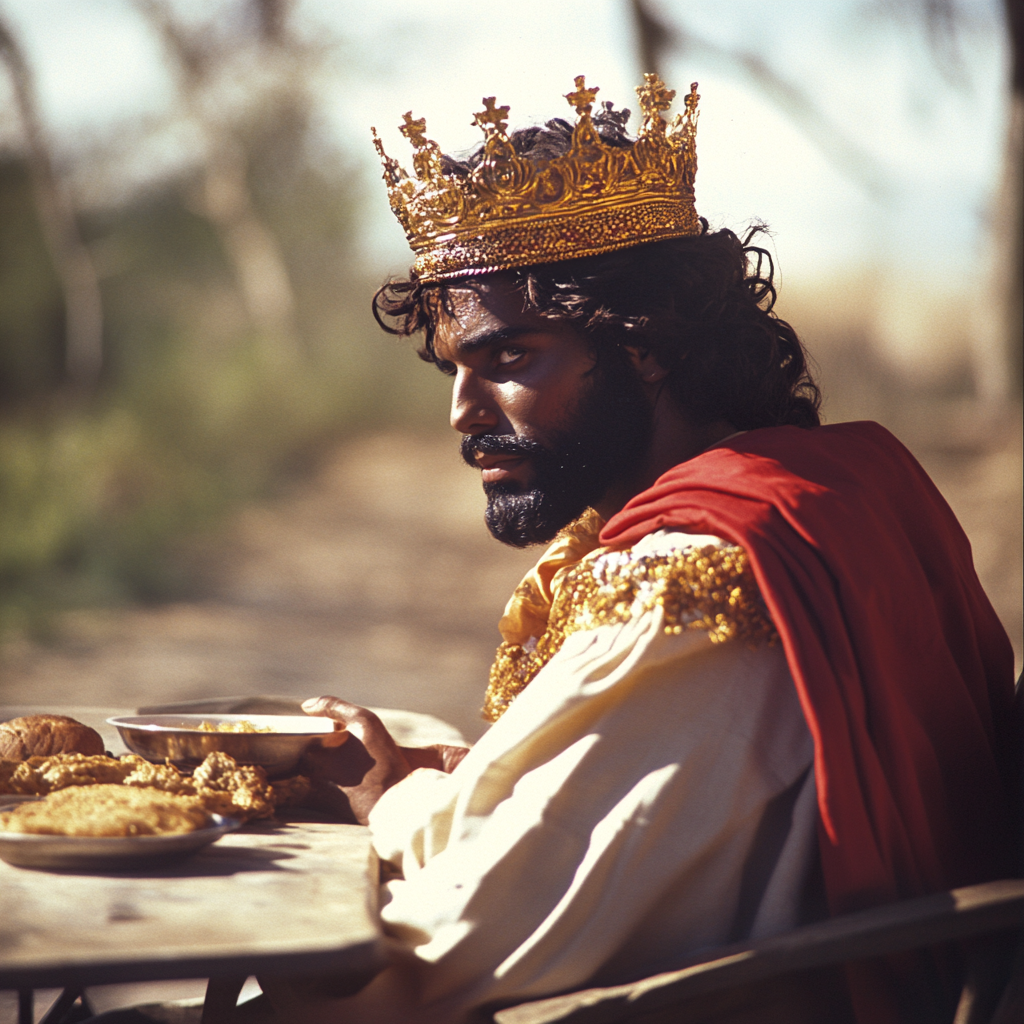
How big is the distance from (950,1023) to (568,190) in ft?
4.96

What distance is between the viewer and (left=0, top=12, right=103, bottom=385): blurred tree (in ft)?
42.8

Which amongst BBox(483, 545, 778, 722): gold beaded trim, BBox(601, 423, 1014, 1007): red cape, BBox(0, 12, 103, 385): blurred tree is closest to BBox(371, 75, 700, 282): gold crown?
BBox(601, 423, 1014, 1007): red cape

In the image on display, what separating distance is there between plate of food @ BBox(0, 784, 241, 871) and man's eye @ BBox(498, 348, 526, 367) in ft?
3.21

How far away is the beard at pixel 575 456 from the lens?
2.14 metres

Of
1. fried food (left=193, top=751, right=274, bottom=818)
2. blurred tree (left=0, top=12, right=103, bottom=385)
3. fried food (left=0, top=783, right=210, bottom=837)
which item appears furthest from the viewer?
blurred tree (left=0, top=12, right=103, bottom=385)

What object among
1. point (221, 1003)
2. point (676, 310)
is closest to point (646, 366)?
point (676, 310)

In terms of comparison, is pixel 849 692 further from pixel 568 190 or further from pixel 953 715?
pixel 568 190

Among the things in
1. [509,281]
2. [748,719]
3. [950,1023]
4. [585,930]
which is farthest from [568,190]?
[950,1023]

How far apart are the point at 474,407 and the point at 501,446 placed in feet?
0.29

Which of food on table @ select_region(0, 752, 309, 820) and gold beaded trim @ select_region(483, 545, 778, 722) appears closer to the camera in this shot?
gold beaded trim @ select_region(483, 545, 778, 722)

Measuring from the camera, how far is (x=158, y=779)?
1791 mm

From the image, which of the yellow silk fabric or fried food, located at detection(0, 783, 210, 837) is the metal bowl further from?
the yellow silk fabric

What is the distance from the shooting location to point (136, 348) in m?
13.7

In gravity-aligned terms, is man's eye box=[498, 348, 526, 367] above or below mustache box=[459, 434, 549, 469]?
above
